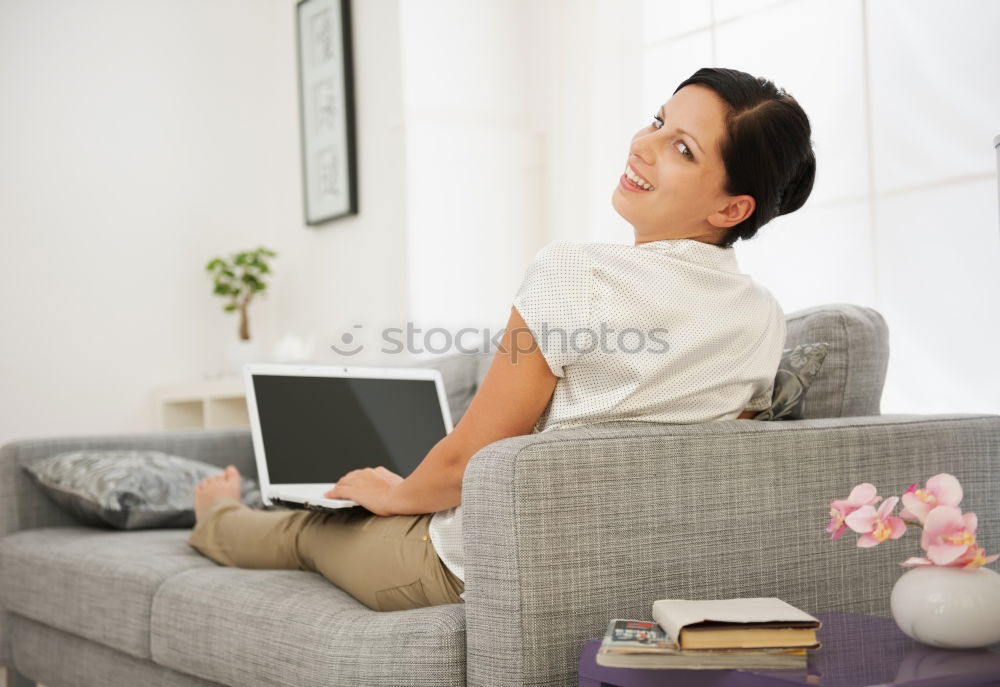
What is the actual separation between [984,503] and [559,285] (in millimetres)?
740

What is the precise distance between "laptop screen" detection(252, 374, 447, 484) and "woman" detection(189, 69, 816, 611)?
361 mm

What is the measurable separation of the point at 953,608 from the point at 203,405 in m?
3.23

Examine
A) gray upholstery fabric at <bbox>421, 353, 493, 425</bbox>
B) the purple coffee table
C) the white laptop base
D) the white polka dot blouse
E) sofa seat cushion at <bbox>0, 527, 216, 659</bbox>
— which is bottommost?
sofa seat cushion at <bbox>0, 527, 216, 659</bbox>

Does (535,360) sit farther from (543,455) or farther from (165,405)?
(165,405)

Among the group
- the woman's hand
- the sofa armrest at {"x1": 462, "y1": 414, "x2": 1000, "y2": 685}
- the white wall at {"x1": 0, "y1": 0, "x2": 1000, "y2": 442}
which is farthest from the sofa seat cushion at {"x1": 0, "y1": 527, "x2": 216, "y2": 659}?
the white wall at {"x1": 0, "y1": 0, "x2": 1000, "y2": 442}

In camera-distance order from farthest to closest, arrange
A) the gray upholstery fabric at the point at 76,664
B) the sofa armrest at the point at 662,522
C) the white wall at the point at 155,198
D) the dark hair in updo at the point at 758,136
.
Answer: the white wall at the point at 155,198, the gray upholstery fabric at the point at 76,664, the dark hair in updo at the point at 758,136, the sofa armrest at the point at 662,522

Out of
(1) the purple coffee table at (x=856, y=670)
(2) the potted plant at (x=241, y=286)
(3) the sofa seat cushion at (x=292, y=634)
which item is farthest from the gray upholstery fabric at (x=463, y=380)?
(2) the potted plant at (x=241, y=286)

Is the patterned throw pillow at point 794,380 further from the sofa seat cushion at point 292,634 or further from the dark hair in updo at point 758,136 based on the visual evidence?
the sofa seat cushion at point 292,634

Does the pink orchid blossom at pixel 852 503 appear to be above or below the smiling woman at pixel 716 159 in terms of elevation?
below

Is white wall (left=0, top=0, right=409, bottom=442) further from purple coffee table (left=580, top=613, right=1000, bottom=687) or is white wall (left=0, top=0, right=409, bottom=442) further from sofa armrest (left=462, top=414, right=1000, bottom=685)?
purple coffee table (left=580, top=613, right=1000, bottom=687)

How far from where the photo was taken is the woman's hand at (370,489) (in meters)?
1.58

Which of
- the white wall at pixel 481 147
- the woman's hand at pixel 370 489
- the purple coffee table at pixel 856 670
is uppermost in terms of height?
the white wall at pixel 481 147

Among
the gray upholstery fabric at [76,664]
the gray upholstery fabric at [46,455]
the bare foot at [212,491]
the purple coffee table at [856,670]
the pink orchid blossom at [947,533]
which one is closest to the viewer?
the purple coffee table at [856,670]

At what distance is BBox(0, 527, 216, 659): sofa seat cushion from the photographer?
1868mm
